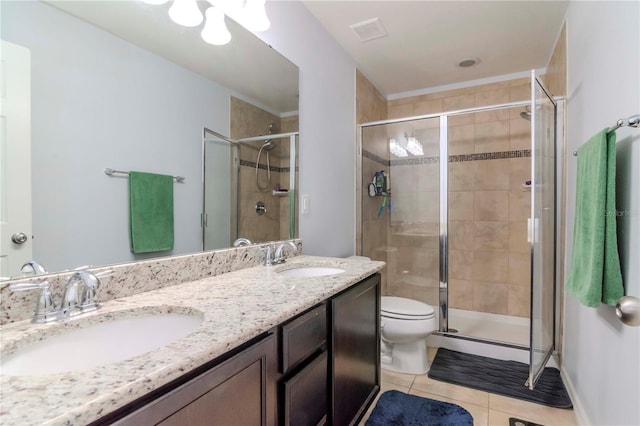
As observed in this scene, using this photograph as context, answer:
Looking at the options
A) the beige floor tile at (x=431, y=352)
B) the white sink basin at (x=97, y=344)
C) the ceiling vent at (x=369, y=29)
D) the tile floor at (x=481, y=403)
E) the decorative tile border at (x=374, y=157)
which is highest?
the ceiling vent at (x=369, y=29)

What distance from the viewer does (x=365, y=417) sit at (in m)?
1.71

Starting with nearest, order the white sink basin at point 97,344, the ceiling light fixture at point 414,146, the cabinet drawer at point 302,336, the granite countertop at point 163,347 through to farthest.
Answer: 1. the granite countertop at point 163,347
2. the white sink basin at point 97,344
3. the cabinet drawer at point 302,336
4. the ceiling light fixture at point 414,146

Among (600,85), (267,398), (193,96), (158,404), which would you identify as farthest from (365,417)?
(600,85)

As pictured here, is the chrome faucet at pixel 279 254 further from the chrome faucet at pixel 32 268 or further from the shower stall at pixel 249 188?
the chrome faucet at pixel 32 268

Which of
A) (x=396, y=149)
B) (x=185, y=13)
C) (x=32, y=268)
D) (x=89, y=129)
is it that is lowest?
(x=32, y=268)

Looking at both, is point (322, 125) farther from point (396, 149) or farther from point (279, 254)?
point (396, 149)

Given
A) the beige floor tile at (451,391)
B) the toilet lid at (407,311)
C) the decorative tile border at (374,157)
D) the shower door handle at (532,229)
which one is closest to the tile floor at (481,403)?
the beige floor tile at (451,391)

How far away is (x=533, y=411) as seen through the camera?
176 centimetres

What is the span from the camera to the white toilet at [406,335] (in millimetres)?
2145

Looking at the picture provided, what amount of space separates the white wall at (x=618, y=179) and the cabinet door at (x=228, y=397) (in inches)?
45.7

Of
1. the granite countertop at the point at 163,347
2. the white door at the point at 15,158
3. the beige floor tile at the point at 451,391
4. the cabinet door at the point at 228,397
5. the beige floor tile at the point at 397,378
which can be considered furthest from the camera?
the beige floor tile at the point at 397,378

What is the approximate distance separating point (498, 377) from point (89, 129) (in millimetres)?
2597

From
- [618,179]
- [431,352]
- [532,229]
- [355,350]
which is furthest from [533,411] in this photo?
[618,179]

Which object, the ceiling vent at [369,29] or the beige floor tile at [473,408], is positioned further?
the ceiling vent at [369,29]
